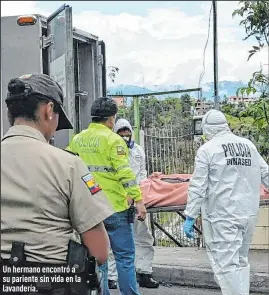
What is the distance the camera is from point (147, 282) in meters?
6.68

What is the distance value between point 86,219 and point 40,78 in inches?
23.2

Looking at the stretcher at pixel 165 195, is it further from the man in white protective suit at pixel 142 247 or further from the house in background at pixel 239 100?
the house in background at pixel 239 100

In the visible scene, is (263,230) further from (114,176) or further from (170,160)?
(114,176)

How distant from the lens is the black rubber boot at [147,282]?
21.9 ft

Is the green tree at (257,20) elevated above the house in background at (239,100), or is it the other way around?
the green tree at (257,20)

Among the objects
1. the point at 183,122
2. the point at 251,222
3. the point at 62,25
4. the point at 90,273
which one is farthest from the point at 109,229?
the point at 183,122

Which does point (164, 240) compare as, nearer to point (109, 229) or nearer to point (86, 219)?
point (109, 229)

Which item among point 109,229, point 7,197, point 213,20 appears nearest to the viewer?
point 7,197

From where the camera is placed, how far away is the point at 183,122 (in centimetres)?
909

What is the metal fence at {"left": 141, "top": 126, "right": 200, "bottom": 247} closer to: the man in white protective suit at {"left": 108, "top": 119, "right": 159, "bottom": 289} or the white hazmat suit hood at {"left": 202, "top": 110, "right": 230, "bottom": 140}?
the man in white protective suit at {"left": 108, "top": 119, "right": 159, "bottom": 289}

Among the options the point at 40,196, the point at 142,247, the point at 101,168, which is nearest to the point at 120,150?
the point at 101,168

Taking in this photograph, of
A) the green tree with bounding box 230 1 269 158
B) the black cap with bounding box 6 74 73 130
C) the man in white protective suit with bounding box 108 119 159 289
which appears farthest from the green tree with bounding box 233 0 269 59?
the black cap with bounding box 6 74 73 130

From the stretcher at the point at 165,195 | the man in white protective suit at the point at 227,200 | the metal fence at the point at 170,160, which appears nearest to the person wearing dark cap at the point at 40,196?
the man in white protective suit at the point at 227,200

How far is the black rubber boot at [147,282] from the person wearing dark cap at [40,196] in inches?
171
